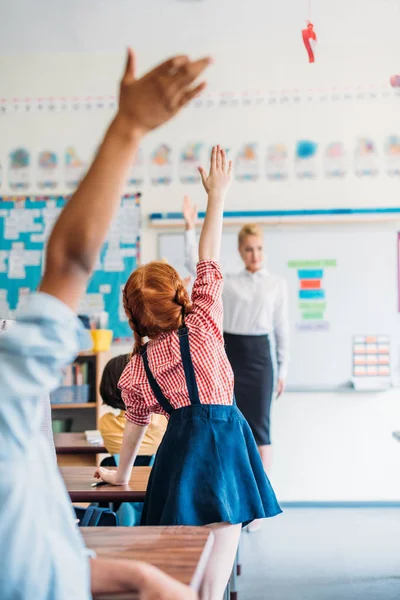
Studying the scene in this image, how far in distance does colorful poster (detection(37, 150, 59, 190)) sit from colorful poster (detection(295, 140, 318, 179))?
1.68 metres

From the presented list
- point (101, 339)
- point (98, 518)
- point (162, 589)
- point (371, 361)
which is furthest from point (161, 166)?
point (162, 589)

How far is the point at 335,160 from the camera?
484 cm

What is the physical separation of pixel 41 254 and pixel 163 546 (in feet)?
12.8

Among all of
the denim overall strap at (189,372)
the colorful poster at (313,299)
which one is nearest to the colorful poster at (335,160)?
the colorful poster at (313,299)

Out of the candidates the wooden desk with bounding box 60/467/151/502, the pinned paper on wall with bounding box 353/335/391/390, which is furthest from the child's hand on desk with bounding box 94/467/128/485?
the pinned paper on wall with bounding box 353/335/391/390

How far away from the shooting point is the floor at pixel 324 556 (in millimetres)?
3043

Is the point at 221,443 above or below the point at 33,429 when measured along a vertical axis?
below

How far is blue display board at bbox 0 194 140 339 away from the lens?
192 inches

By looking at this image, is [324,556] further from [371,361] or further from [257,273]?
[257,273]

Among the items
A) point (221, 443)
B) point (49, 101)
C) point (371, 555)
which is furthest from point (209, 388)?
point (49, 101)

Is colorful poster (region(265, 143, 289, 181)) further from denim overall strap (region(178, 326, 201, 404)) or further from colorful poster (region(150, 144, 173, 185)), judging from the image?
denim overall strap (region(178, 326, 201, 404))

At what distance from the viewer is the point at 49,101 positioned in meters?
5.02

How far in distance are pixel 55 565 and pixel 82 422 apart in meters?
4.21

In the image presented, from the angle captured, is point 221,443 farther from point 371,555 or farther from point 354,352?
point 354,352
